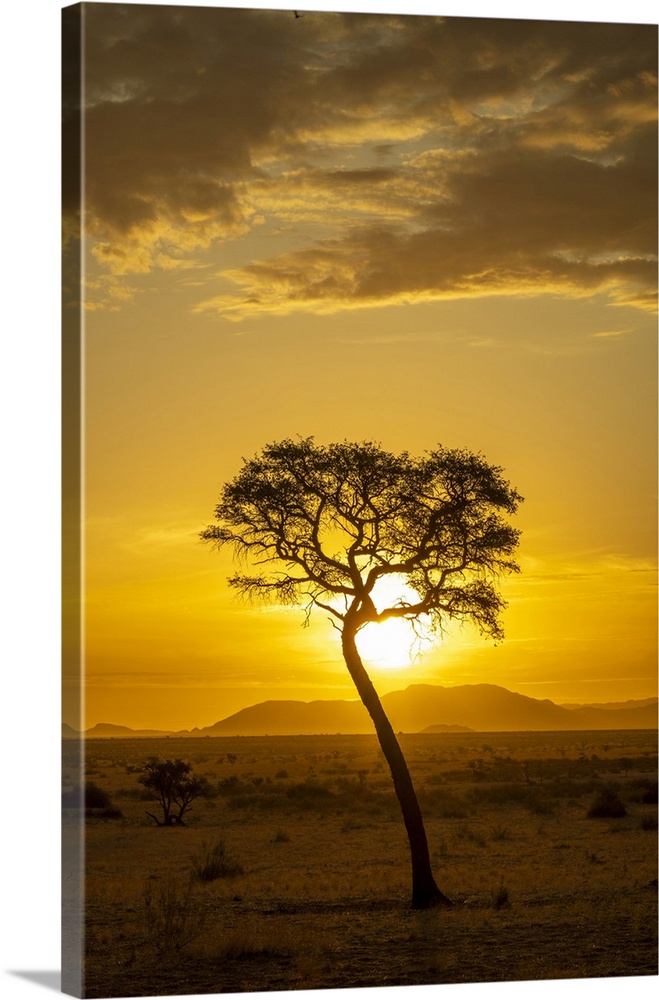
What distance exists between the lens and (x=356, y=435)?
1405 centimetres

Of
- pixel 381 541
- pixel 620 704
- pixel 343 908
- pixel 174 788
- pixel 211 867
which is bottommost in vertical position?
pixel 343 908

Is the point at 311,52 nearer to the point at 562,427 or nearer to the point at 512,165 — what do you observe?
the point at 512,165

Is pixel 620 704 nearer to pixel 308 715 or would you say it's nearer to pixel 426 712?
pixel 426 712

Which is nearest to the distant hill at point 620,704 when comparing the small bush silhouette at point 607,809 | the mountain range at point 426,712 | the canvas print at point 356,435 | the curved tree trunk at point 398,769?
the mountain range at point 426,712

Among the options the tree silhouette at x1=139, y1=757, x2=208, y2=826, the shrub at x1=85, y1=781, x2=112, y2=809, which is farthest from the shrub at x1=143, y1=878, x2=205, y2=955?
the tree silhouette at x1=139, y1=757, x2=208, y2=826

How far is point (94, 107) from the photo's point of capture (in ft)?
40.3

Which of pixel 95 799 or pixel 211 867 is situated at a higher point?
pixel 95 799

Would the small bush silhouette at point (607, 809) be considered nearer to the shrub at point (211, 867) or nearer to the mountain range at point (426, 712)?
the mountain range at point (426, 712)

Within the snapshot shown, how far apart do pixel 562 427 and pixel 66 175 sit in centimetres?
509

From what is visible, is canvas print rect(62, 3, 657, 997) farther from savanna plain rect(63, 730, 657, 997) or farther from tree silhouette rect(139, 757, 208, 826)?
tree silhouette rect(139, 757, 208, 826)

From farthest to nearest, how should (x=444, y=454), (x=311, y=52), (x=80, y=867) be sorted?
(x=444, y=454) < (x=311, y=52) < (x=80, y=867)

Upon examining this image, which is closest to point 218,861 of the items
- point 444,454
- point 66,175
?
point 444,454

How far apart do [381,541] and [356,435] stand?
3.74 feet

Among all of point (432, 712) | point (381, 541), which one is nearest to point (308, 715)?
point (432, 712)
